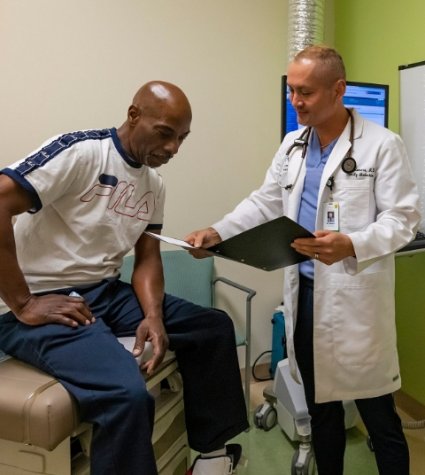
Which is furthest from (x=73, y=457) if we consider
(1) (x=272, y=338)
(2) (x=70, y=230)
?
(1) (x=272, y=338)

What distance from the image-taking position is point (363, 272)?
1358 millimetres

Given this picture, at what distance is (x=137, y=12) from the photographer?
213cm

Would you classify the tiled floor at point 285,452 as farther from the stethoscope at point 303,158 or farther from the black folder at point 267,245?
the stethoscope at point 303,158

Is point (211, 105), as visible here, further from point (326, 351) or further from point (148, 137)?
point (326, 351)

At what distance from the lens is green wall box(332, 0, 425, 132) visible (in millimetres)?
2090

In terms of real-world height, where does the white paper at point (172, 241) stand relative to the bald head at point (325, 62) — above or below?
below

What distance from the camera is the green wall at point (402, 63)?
2.11m

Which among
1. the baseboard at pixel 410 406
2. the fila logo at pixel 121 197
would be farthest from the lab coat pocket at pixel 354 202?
the baseboard at pixel 410 406

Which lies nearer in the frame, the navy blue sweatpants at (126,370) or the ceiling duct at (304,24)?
the navy blue sweatpants at (126,370)

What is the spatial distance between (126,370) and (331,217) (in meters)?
0.72

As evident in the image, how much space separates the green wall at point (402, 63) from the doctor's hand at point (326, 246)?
1057 mm

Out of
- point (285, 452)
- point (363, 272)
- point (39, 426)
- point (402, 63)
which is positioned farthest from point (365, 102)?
point (39, 426)

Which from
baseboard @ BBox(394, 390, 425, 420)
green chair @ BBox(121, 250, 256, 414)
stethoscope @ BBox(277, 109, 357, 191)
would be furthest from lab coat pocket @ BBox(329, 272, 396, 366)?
baseboard @ BBox(394, 390, 425, 420)

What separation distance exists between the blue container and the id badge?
1189 millimetres
